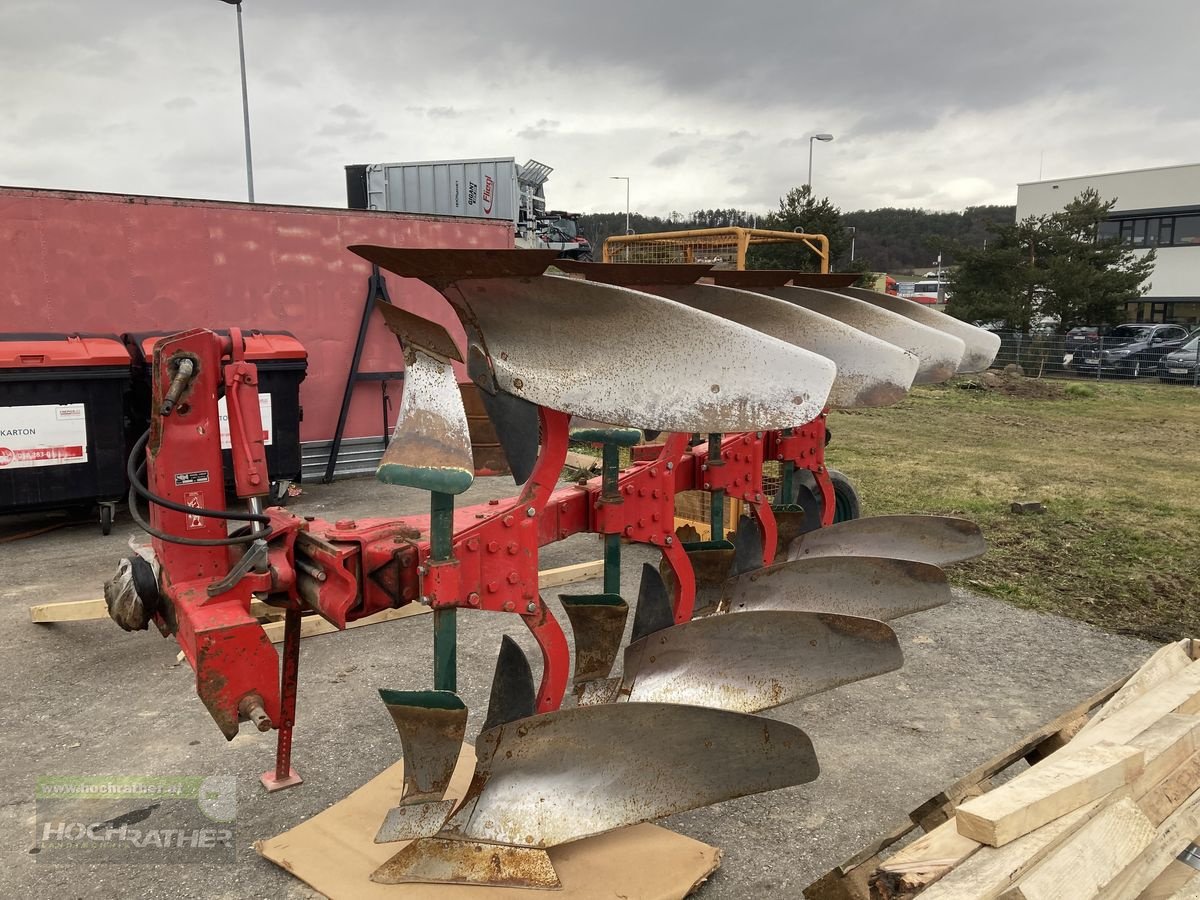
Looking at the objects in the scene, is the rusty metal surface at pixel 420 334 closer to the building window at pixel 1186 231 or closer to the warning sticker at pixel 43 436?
the warning sticker at pixel 43 436

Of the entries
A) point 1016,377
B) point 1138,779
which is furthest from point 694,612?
point 1016,377

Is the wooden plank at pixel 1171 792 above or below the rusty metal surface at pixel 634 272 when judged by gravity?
below

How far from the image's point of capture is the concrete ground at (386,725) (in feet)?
8.38

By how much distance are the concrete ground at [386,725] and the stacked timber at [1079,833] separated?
71 centimetres

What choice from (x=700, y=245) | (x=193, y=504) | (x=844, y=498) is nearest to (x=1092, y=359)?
(x=700, y=245)

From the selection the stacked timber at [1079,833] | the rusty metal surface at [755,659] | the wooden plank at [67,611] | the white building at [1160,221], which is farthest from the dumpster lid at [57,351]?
the white building at [1160,221]

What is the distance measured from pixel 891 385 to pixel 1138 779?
1203 millimetres

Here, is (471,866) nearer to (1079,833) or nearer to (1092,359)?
(1079,833)

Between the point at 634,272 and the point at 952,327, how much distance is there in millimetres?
1991

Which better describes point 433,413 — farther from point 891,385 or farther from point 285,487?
point 285,487

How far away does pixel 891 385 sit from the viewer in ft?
8.25

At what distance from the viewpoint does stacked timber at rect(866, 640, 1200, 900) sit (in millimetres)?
1812

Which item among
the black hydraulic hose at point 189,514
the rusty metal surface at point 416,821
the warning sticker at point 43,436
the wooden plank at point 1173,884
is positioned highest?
the black hydraulic hose at point 189,514

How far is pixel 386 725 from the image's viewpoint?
133 inches
